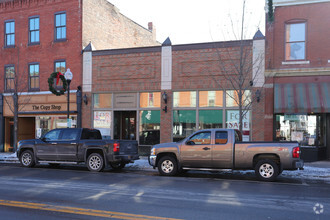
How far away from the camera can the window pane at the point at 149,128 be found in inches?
705

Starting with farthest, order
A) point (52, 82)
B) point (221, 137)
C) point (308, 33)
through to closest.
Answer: point (52, 82) < point (308, 33) < point (221, 137)

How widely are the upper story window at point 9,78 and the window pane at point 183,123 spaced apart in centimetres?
1134

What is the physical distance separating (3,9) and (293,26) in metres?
18.4

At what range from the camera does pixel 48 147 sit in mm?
13375

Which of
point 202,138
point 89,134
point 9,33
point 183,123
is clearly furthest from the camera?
point 9,33

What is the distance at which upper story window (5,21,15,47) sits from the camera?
2156cm

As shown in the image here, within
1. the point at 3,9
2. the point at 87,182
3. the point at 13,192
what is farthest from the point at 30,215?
the point at 3,9

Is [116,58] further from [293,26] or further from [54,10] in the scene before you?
[293,26]

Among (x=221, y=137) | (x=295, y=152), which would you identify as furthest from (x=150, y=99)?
(x=295, y=152)

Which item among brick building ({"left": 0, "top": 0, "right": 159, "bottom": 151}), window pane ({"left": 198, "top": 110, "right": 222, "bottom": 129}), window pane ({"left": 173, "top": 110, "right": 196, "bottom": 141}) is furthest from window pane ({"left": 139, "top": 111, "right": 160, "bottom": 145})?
brick building ({"left": 0, "top": 0, "right": 159, "bottom": 151})

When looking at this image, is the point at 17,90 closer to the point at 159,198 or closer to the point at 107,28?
the point at 107,28

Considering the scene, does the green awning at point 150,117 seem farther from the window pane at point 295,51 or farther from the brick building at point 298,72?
the window pane at point 295,51

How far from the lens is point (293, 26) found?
15.8 metres

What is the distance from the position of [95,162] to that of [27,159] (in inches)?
140
